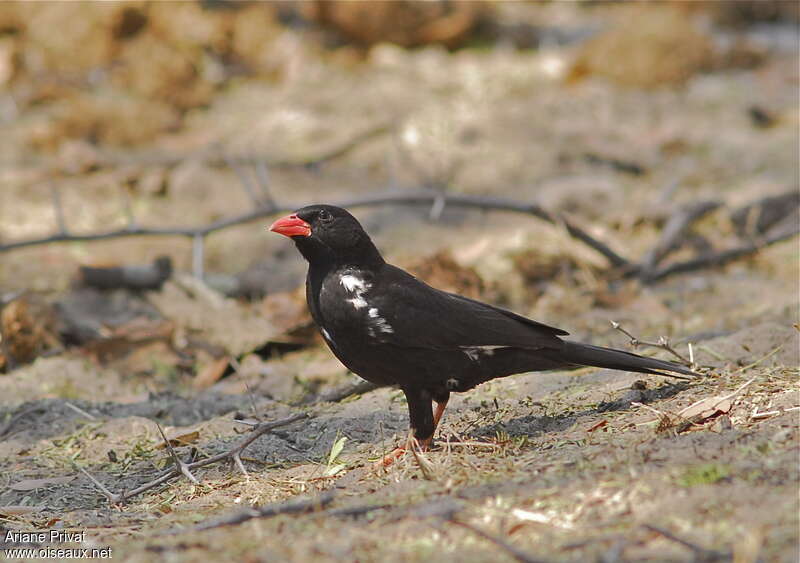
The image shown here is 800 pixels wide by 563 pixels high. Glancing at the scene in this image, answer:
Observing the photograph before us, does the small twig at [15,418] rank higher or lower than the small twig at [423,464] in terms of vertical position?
lower

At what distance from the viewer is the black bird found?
13.0 ft

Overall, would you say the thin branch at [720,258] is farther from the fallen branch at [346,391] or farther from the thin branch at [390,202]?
the fallen branch at [346,391]

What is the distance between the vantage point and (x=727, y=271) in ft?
22.8

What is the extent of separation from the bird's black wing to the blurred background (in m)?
1.97

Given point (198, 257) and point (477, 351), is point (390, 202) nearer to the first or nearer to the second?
point (198, 257)

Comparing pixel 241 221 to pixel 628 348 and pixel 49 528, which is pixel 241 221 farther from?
pixel 49 528

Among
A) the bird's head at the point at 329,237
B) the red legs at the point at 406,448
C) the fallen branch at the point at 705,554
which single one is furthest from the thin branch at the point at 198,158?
the fallen branch at the point at 705,554

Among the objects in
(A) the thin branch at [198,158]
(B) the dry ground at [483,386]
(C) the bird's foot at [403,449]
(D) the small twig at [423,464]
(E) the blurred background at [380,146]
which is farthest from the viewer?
(A) the thin branch at [198,158]

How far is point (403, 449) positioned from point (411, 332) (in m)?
0.46

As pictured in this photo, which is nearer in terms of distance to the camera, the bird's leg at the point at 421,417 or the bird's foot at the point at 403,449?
the bird's foot at the point at 403,449

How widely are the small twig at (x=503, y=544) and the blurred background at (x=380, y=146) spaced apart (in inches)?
132

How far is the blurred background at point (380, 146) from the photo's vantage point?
22.2 ft

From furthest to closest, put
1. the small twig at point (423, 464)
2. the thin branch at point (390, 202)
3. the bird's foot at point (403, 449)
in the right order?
the thin branch at point (390, 202) < the bird's foot at point (403, 449) < the small twig at point (423, 464)

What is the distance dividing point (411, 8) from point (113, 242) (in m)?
5.19
